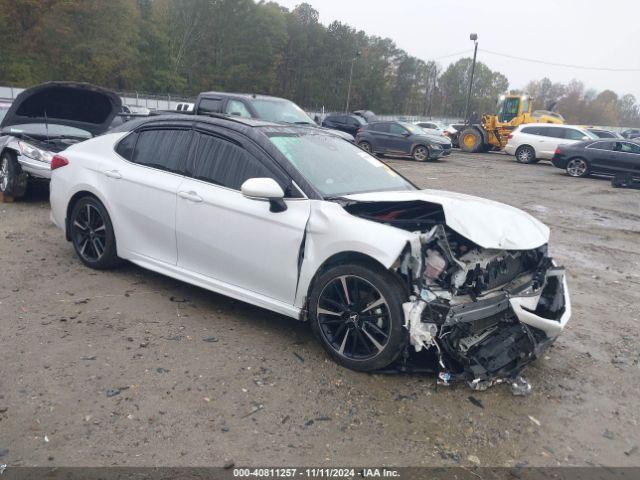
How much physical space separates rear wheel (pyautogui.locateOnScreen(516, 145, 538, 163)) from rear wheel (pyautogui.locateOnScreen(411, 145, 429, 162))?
207 inches

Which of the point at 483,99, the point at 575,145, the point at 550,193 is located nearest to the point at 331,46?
the point at 483,99

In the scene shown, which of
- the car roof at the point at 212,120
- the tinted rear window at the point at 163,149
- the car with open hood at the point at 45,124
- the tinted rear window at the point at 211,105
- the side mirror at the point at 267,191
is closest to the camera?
the side mirror at the point at 267,191

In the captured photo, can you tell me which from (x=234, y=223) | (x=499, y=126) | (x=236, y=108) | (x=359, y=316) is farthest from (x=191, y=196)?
(x=499, y=126)

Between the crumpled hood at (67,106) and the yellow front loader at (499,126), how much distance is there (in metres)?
22.6

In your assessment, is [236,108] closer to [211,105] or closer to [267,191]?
[211,105]

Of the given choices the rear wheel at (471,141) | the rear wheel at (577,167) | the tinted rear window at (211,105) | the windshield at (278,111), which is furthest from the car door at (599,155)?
the tinted rear window at (211,105)

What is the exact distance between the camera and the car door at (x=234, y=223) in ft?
12.9

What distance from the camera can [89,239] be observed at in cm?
537

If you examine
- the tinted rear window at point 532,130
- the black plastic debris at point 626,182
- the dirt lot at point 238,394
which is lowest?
the dirt lot at point 238,394

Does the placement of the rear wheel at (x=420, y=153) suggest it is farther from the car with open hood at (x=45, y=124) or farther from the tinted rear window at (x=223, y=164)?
the tinted rear window at (x=223, y=164)

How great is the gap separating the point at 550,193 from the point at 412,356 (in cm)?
1183

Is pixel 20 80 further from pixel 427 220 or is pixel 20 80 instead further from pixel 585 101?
pixel 585 101

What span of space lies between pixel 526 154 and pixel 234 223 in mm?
22209

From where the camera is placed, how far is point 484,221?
3.67 metres
